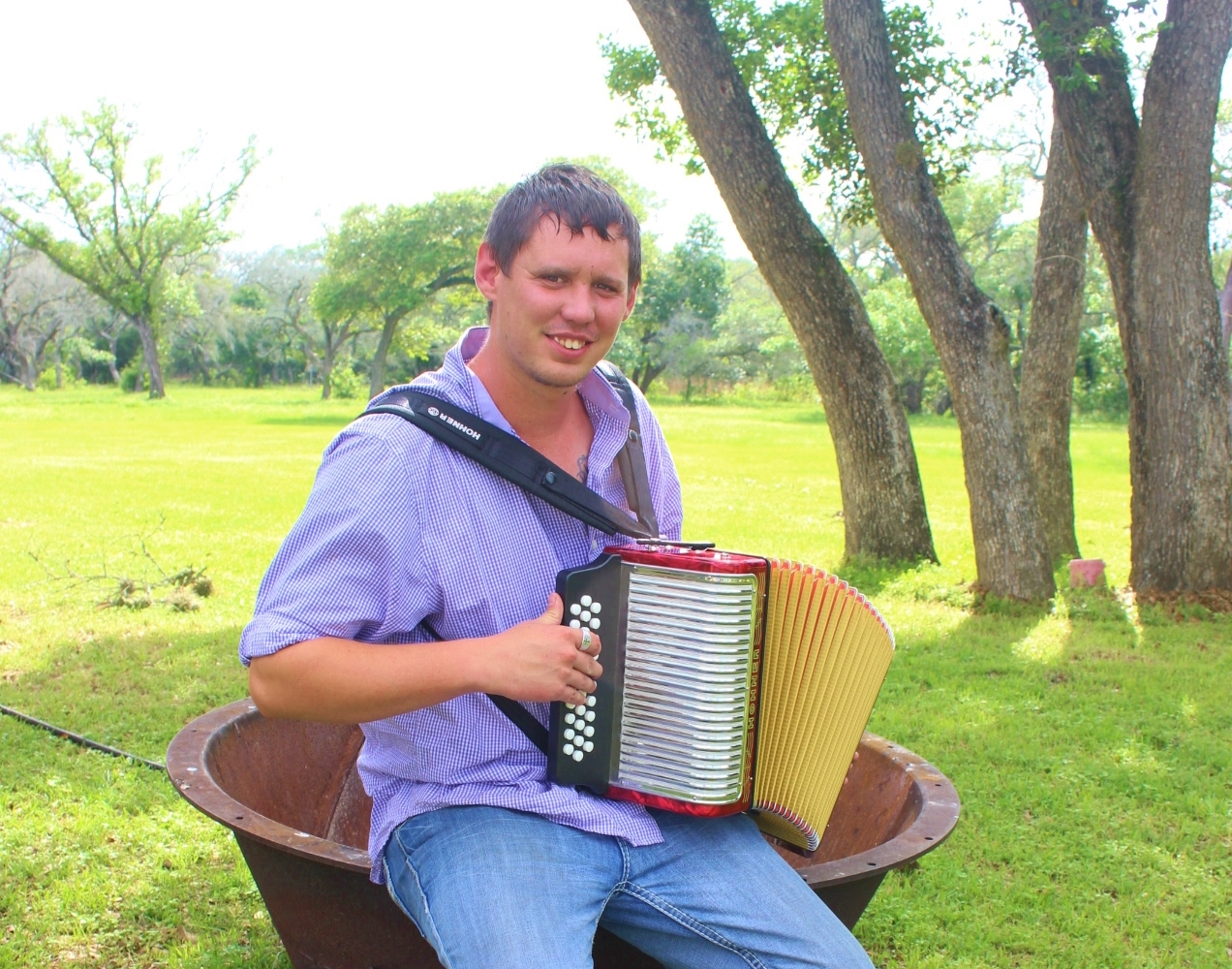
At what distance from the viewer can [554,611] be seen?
7.97 feet

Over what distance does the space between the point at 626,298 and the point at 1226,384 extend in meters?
7.04

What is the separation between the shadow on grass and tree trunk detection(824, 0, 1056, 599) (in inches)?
211

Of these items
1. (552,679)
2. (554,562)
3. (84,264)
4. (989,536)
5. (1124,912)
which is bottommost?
(1124,912)

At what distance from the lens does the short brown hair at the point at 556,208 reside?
2.68 m

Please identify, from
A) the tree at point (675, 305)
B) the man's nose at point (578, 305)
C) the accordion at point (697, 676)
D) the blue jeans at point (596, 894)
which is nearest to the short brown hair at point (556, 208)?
the man's nose at point (578, 305)

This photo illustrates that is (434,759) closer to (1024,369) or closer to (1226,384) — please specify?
(1226,384)

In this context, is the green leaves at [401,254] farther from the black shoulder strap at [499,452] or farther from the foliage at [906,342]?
the black shoulder strap at [499,452]

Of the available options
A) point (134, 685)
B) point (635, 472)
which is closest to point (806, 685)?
point (635, 472)

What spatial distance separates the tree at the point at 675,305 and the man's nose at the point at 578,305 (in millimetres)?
51827

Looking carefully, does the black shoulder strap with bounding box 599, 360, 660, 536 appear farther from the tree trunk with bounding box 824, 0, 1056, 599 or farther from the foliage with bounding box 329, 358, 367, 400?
the foliage with bounding box 329, 358, 367, 400

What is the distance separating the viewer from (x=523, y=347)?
8.98 ft

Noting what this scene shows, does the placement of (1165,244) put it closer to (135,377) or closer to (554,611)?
(554,611)

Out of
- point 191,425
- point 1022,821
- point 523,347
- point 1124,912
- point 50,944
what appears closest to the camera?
point 523,347

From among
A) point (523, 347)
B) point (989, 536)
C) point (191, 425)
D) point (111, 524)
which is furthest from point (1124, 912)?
point (191, 425)
